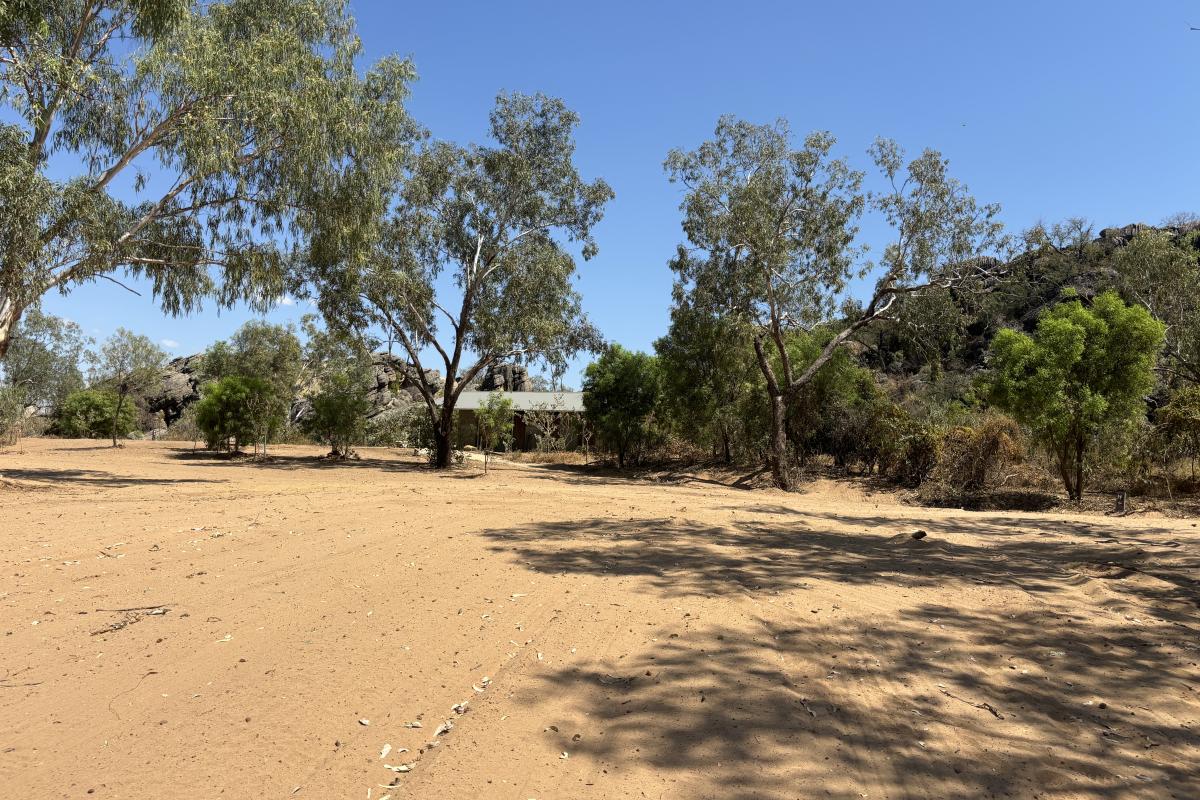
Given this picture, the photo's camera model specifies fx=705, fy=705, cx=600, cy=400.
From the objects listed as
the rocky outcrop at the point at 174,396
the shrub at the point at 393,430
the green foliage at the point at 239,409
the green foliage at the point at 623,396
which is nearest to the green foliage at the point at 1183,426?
the green foliage at the point at 623,396

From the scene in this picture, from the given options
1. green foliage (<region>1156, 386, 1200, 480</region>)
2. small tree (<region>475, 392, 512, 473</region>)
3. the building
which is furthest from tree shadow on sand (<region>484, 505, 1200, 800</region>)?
the building

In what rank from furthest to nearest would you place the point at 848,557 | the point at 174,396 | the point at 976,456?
1. the point at 174,396
2. the point at 976,456
3. the point at 848,557

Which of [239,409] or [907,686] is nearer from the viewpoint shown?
[907,686]

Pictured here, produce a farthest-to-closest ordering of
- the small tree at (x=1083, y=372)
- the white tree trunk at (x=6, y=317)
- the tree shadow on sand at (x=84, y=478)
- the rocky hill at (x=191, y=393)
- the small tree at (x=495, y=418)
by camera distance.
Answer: the rocky hill at (x=191, y=393) < the small tree at (x=495, y=418) < the small tree at (x=1083, y=372) < the tree shadow on sand at (x=84, y=478) < the white tree trunk at (x=6, y=317)

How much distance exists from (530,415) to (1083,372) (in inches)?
921

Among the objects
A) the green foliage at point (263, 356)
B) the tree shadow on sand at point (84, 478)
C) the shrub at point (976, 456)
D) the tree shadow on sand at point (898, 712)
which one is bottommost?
the tree shadow on sand at point (898, 712)

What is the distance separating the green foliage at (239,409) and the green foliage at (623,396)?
10912mm

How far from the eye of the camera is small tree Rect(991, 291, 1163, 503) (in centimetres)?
1470

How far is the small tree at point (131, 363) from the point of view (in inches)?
1208

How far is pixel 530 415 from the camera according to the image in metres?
34.0

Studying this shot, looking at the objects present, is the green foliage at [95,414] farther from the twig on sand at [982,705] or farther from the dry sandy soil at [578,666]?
the twig on sand at [982,705]

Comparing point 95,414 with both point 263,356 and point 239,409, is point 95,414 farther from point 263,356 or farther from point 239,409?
point 239,409

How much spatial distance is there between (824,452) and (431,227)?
1378 cm

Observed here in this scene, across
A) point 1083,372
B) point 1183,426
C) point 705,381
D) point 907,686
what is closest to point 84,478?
point 705,381
